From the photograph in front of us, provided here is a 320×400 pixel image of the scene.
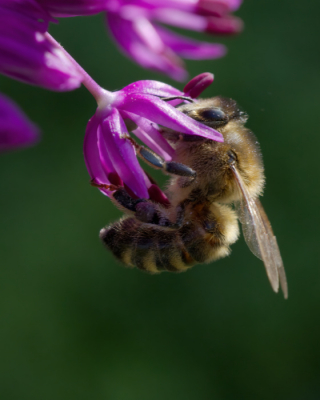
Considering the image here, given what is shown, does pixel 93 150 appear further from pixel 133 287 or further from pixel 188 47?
pixel 133 287

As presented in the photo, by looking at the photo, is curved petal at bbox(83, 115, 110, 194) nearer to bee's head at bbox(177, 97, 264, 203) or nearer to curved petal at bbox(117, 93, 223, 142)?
curved petal at bbox(117, 93, 223, 142)

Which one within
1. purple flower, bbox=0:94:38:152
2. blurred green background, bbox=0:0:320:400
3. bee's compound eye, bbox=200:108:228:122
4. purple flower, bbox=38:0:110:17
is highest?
purple flower, bbox=38:0:110:17

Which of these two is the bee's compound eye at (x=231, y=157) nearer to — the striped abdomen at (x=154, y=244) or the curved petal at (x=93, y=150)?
the striped abdomen at (x=154, y=244)

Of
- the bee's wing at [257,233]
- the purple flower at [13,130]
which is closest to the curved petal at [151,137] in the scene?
the bee's wing at [257,233]

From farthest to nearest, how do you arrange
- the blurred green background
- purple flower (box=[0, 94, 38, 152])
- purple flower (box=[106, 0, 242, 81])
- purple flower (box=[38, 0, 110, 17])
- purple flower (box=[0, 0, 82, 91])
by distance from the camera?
the blurred green background
purple flower (box=[106, 0, 242, 81])
purple flower (box=[38, 0, 110, 17])
purple flower (box=[0, 0, 82, 91])
purple flower (box=[0, 94, 38, 152])

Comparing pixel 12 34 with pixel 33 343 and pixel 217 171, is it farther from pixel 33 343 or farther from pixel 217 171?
pixel 33 343

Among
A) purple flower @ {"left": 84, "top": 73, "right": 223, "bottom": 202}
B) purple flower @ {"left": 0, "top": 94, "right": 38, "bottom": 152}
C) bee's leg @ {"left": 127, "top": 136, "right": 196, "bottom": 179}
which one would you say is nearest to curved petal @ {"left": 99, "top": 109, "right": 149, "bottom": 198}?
purple flower @ {"left": 84, "top": 73, "right": 223, "bottom": 202}

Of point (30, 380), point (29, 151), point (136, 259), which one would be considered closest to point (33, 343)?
point (30, 380)
